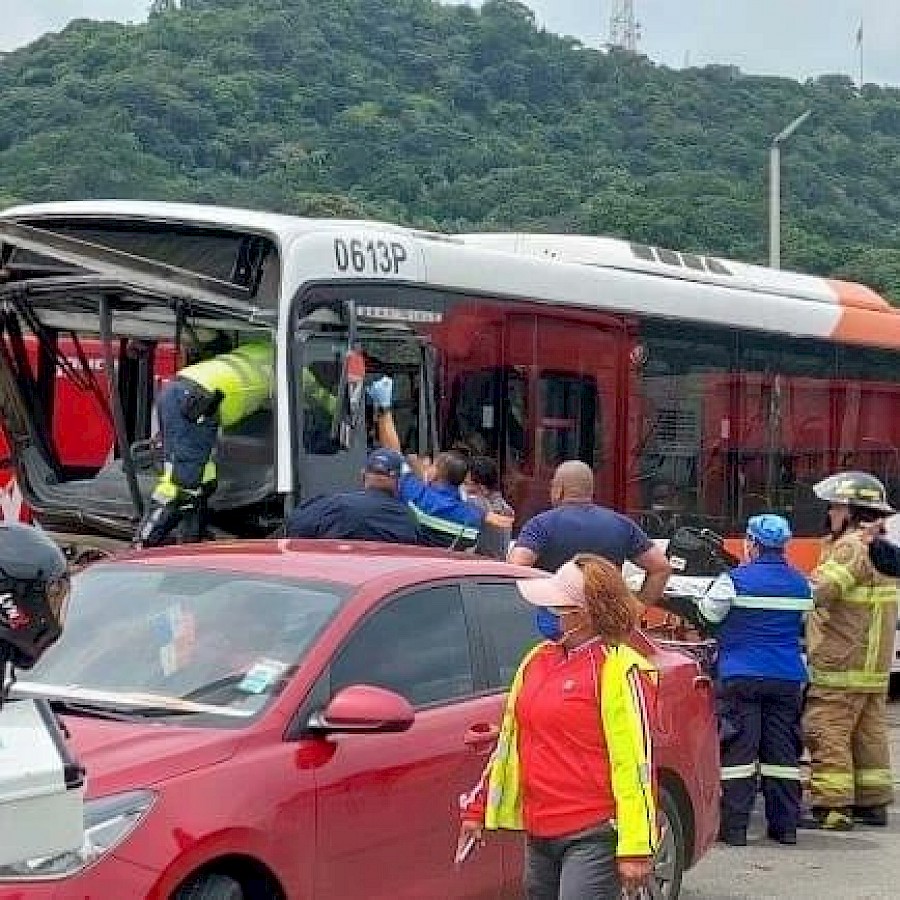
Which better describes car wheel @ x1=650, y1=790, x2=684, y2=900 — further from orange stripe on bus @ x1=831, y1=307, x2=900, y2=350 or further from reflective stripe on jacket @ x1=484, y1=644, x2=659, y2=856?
orange stripe on bus @ x1=831, y1=307, x2=900, y2=350

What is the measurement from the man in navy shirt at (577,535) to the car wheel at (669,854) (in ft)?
6.20

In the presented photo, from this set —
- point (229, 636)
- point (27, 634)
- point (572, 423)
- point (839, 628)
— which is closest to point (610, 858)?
point (229, 636)

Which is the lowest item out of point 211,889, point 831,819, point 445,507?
point 831,819

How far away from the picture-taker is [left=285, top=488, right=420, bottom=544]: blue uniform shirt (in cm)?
913

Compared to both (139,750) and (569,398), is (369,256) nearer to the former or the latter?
(569,398)

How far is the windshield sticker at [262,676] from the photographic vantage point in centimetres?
599

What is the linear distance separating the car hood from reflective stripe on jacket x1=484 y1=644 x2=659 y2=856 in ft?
2.65

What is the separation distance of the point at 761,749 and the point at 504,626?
3.32 metres

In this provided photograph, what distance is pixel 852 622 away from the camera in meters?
10.4

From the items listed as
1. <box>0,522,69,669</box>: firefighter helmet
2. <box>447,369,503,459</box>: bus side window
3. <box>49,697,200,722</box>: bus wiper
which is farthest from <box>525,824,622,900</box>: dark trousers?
<box>447,369,503,459</box>: bus side window

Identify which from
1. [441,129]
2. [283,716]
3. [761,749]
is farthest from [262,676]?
[441,129]

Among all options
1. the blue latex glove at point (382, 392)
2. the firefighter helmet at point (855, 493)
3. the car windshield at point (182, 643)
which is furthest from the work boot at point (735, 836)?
the car windshield at point (182, 643)

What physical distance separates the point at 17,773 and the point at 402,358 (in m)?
7.61

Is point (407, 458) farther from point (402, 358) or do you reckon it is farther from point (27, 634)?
point (27, 634)
